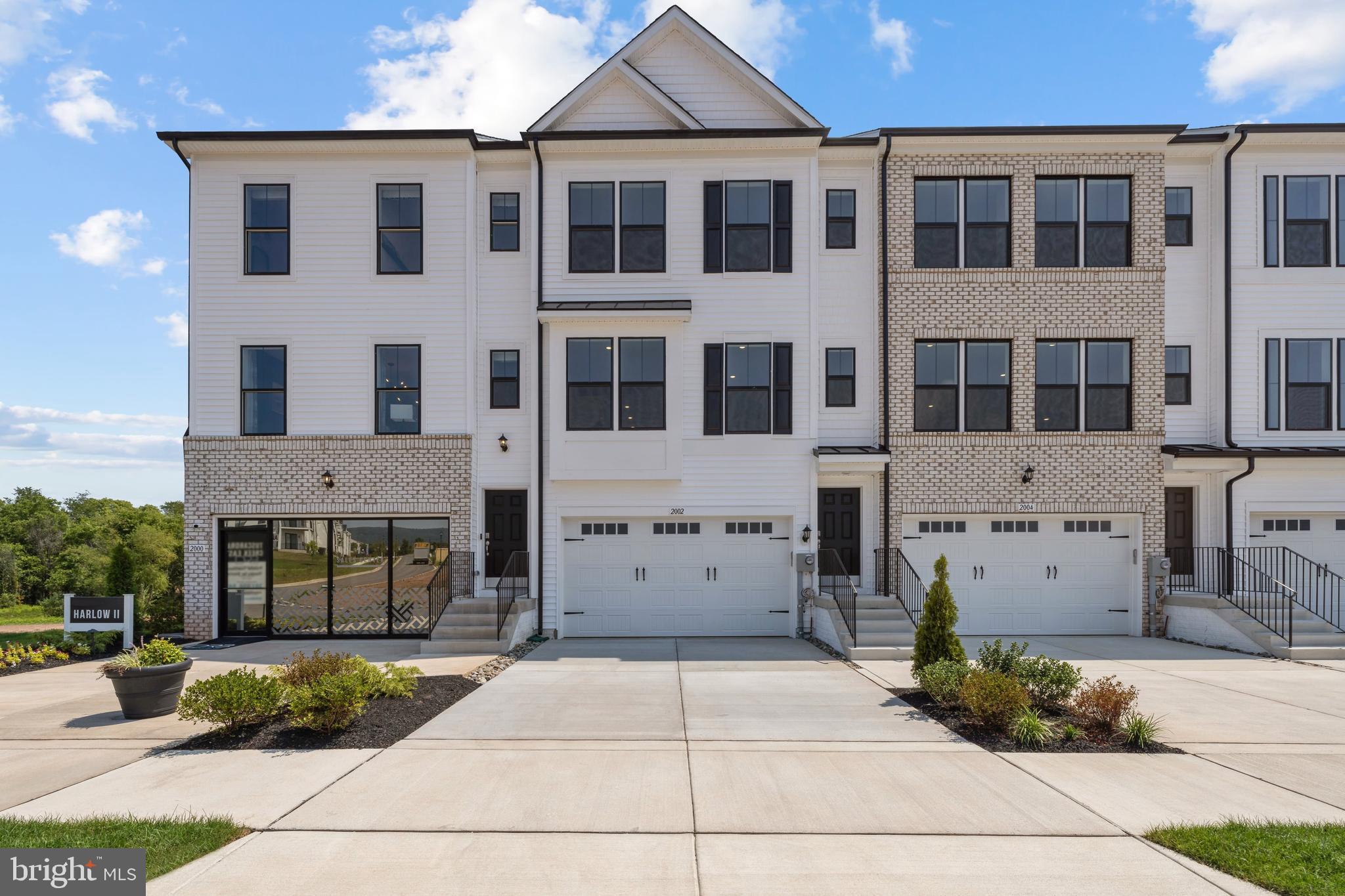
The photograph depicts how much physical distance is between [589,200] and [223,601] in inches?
452

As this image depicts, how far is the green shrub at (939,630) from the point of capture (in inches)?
395

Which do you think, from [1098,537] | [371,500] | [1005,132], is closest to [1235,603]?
[1098,537]

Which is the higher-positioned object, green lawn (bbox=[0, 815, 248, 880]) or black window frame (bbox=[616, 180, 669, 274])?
black window frame (bbox=[616, 180, 669, 274])

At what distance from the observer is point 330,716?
7816 millimetres

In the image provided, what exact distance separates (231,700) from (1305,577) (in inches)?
779

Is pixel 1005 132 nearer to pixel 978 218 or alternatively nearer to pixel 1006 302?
pixel 978 218

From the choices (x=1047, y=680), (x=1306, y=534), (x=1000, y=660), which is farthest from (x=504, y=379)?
(x=1306, y=534)

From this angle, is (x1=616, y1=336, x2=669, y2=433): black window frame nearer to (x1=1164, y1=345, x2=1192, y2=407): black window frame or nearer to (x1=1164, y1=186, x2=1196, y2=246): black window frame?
(x1=1164, y1=345, x2=1192, y2=407): black window frame

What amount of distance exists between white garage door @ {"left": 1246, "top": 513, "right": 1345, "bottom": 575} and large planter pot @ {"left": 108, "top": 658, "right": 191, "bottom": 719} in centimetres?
1984

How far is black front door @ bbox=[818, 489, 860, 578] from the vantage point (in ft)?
51.3

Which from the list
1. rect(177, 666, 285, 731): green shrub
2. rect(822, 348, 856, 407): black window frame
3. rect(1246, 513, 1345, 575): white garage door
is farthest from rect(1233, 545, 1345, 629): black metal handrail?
rect(177, 666, 285, 731): green shrub

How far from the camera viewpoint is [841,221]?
15.5 meters

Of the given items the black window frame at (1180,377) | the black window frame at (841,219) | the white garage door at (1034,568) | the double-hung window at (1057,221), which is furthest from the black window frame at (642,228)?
the black window frame at (1180,377)

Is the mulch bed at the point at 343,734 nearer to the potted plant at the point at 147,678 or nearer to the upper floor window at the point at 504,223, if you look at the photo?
the potted plant at the point at 147,678
